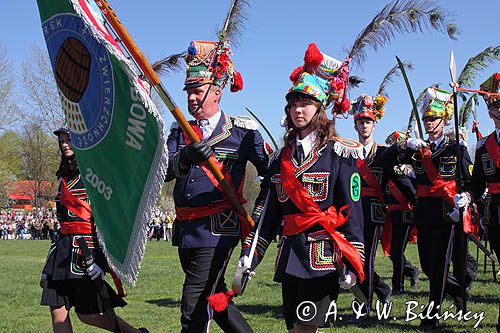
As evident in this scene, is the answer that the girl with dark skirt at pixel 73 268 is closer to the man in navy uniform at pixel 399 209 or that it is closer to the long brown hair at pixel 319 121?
the long brown hair at pixel 319 121

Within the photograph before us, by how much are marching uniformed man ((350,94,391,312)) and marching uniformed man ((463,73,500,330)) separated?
3.81 ft

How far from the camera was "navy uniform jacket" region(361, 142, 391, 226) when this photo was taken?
778 centimetres

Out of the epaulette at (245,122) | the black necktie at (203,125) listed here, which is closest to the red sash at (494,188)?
the epaulette at (245,122)

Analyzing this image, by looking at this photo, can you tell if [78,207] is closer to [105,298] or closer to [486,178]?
[105,298]

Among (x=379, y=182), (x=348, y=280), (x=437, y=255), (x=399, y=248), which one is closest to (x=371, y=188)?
(x=379, y=182)

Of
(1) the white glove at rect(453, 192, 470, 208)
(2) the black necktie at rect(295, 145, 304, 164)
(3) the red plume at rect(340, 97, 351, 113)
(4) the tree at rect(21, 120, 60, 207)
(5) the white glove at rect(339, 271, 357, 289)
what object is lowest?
(5) the white glove at rect(339, 271, 357, 289)

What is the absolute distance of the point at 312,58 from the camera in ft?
15.6

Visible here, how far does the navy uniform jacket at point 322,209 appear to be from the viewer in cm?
439

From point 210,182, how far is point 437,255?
293 cm

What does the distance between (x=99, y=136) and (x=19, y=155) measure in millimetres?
51383

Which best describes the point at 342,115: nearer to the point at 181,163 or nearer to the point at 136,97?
the point at 181,163

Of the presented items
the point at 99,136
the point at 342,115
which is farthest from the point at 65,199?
the point at 342,115

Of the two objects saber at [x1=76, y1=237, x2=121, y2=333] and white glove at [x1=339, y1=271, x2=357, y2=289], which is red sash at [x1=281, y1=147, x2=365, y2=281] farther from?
saber at [x1=76, y1=237, x2=121, y2=333]

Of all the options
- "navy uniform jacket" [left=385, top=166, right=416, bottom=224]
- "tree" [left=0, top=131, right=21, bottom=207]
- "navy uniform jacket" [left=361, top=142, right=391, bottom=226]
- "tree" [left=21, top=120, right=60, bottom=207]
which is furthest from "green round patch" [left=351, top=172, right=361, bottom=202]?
"tree" [left=0, top=131, right=21, bottom=207]
